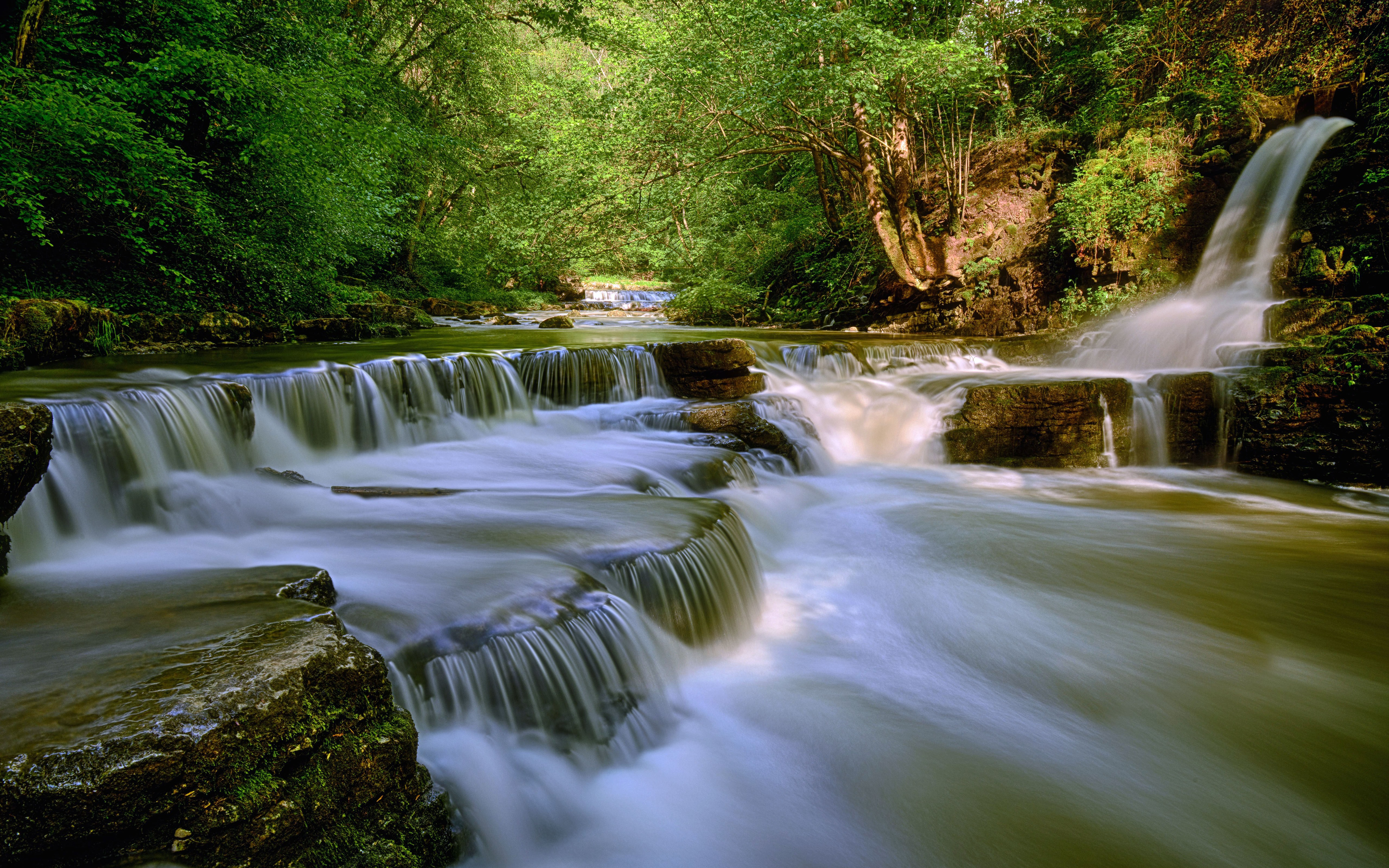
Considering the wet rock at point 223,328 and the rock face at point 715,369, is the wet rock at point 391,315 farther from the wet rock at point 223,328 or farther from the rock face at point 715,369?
the rock face at point 715,369

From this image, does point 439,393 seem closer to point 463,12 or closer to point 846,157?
point 846,157

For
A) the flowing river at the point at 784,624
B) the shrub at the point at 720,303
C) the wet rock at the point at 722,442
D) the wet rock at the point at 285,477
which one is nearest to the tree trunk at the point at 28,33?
the flowing river at the point at 784,624

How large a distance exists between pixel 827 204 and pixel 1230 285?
8.79 metres

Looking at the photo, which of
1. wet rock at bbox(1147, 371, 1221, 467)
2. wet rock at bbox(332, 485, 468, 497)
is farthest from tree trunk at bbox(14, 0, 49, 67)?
wet rock at bbox(1147, 371, 1221, 467)

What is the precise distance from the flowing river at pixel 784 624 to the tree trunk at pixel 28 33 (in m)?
2.98

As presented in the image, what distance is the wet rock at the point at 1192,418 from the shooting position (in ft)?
24.9

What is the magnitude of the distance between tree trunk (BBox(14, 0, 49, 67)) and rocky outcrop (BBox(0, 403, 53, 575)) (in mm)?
5996

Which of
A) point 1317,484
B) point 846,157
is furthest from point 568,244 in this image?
point 1317,484

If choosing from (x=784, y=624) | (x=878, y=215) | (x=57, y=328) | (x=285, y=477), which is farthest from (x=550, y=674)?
(x=878, y=215)

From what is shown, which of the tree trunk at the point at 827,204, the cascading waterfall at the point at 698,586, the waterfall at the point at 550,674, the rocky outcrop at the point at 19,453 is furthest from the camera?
the tree trunk at the point at 827,204

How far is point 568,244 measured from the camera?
610 inches

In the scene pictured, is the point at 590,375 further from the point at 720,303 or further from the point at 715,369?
the point at 720,303

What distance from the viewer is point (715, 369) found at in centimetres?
886

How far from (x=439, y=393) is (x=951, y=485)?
5678 millimetres
